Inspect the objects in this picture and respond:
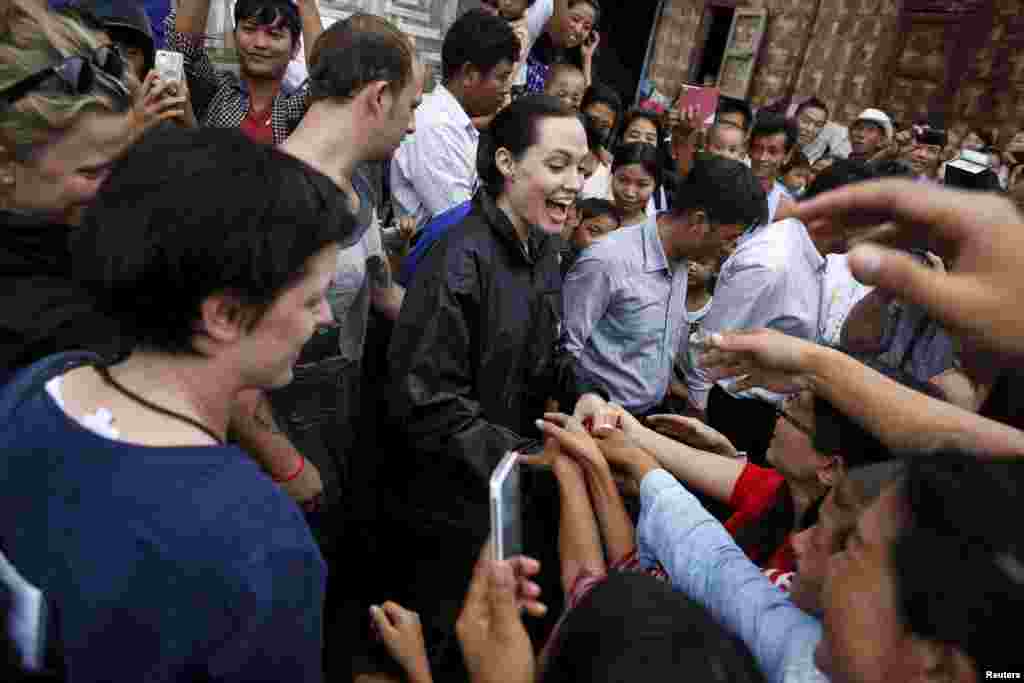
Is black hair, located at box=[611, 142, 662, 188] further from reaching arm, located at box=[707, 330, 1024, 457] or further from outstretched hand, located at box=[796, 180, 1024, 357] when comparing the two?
outstretched hand, located at box=[796, 180, 1024, 357]

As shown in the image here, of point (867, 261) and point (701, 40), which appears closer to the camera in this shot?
point (867, 261)

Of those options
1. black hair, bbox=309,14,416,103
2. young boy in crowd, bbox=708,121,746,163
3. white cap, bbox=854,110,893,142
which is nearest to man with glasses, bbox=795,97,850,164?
white cap, bbox=854,110,893,142

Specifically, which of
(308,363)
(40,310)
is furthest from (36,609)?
(308,363)

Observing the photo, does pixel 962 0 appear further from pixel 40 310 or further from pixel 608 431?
pixel 40 310

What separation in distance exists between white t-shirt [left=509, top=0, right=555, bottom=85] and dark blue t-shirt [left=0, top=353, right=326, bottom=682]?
14.2ft

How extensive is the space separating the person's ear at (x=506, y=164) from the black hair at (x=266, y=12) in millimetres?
1370

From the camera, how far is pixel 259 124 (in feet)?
9.87

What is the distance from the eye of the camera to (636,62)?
12.9 m

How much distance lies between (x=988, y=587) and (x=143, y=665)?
1000 millimetres

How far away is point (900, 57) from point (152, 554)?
412 inches

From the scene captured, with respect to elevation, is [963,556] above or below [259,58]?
below

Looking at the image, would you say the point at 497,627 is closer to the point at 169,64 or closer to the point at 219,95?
the point at 169,64

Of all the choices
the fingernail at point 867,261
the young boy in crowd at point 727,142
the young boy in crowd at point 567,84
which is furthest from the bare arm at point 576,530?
the young boy in crowd at point 727,142

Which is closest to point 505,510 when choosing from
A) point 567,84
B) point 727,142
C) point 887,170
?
point 887,170
